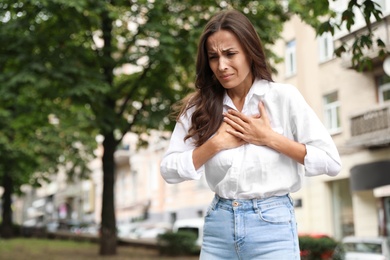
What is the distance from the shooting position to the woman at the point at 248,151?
264cm

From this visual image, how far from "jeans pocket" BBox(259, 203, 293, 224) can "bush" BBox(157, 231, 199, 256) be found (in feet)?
60.4

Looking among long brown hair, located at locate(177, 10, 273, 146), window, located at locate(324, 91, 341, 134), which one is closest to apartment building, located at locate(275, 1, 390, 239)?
window, located at locate(324, 91, 341, 134)

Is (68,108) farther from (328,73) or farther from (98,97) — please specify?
(328,73)

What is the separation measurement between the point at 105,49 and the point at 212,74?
51.9 feet

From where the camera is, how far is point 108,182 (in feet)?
65.5

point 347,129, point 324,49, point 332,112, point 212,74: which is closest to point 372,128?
point 347,129

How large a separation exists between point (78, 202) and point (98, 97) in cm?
5112

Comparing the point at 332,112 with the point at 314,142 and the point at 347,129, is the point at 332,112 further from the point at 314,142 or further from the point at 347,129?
the point at 314,142

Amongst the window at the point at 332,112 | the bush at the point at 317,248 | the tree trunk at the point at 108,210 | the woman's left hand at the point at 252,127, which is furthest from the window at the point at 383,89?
the woman's left hand at the point at 252,127

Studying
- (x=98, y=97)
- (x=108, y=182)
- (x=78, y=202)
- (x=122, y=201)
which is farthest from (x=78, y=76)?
(x=78, y=202)

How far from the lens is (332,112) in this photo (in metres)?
26.0

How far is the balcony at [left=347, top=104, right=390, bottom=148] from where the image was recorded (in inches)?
864

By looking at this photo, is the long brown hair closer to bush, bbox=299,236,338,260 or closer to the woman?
the woman

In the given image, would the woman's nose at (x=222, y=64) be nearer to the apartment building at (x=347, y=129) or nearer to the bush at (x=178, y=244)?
the apartment building at (x=347, y=129)
